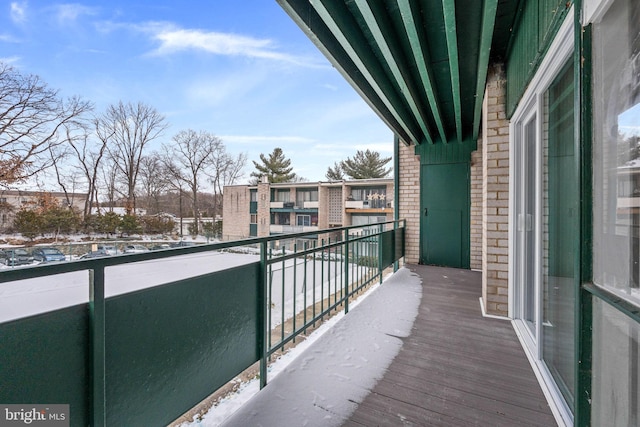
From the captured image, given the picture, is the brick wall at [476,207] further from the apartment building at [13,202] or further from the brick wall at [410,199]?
the apartment building at [13,202]

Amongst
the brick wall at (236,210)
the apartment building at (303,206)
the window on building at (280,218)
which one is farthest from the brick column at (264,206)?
the brick wall at (236,210)

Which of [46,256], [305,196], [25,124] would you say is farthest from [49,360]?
[305,196]

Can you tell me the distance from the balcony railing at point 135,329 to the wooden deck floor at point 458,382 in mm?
798

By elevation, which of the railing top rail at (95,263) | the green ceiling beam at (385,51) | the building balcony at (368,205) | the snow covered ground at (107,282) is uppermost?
the green ceiling beam at (385,51)

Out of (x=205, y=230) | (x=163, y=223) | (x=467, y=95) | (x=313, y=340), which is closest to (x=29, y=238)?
(x=163, y=223)

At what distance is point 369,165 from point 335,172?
11.6 feet

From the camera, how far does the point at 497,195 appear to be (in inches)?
112

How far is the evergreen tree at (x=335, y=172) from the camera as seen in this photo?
26.4 m

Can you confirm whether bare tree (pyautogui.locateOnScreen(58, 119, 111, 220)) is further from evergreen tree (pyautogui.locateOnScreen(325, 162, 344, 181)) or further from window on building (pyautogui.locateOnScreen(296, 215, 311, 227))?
evergreen tree (pyautogui.locateOnScreen(325, 162, 344, 181))

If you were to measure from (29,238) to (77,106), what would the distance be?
8.89 m

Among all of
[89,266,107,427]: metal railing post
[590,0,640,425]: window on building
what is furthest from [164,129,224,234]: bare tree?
[590,0,640,425]: window on building

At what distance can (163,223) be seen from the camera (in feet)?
58.9

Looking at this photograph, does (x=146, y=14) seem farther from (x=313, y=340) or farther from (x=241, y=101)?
(x=313, y=340)

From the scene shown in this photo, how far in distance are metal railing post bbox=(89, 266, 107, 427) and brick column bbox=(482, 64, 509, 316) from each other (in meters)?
3.13
